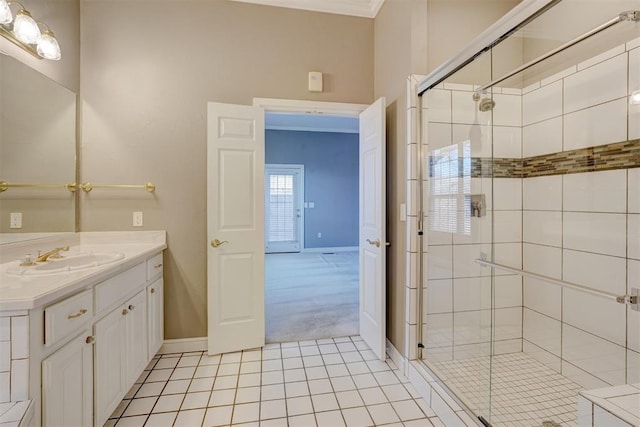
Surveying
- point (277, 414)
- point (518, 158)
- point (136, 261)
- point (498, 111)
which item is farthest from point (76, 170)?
point (518, 158)

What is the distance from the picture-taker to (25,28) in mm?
1698

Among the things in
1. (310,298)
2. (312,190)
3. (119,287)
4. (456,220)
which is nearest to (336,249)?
(312,190)

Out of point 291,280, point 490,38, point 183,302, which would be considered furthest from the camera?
point 291,280

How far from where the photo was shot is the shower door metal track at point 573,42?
4.87 feet

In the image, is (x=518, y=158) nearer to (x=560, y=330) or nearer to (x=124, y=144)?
(x=560, y=330)

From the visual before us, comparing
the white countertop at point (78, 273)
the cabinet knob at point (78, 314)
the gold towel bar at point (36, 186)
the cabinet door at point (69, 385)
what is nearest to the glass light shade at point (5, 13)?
the gold towel bar at point (36, 186)

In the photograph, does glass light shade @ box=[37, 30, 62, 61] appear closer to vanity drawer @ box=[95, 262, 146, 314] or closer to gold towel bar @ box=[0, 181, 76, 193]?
gold towel bar @ box=[0, 181, 76, 193]

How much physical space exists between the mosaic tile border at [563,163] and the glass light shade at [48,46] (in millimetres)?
2617

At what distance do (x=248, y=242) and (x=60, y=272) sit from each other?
1.25 meters

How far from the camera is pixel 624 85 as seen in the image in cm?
170

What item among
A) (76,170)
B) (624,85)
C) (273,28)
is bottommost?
(76,170)

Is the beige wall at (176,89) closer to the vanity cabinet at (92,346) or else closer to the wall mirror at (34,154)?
the wall mirror at (34,154)

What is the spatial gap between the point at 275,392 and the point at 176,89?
2456 mm

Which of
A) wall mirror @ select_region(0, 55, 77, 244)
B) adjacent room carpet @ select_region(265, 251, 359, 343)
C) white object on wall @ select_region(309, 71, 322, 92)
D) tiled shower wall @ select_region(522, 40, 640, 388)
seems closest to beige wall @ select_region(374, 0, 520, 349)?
white object on wall @ select_region(309, 71, 322, 92)
